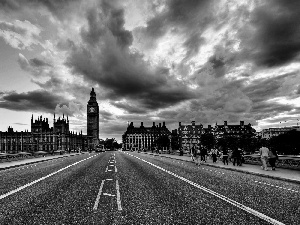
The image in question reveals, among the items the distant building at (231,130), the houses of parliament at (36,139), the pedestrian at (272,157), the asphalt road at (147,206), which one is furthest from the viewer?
the distant building at (231,130)

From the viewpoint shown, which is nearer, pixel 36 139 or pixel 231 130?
pixel 36 139

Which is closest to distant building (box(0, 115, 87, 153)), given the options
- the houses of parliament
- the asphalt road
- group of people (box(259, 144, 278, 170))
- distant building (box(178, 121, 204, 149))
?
the houses of parliament

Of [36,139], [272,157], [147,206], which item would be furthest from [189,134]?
[147,206]

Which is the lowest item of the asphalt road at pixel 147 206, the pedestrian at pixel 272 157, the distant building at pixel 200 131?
the asphalt road at pixel 147 206

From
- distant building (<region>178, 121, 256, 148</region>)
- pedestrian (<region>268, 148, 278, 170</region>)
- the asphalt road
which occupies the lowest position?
the asphalt road

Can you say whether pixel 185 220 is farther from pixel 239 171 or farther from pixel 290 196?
pixel 239 171

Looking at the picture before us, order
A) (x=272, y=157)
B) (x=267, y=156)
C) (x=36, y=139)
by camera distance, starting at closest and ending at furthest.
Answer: (x=267, y=156)
(x=272, y=157)
(x=36, y=139)

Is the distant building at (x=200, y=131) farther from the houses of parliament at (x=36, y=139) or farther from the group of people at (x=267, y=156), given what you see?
the group of people at (x=267, y=156)

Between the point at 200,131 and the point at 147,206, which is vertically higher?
the point at 200,131

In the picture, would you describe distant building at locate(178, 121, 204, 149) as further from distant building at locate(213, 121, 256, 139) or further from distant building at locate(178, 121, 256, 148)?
distant building at locate(213, 121, 256, 139)

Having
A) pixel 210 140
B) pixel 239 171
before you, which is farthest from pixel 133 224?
pixel 210 140

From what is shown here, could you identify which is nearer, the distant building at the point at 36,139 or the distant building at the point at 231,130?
the distant building at the point at 36,139

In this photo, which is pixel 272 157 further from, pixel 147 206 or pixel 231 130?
pixel 231 130

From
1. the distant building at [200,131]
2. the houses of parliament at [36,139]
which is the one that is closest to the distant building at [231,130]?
the distant building at [200,131]
